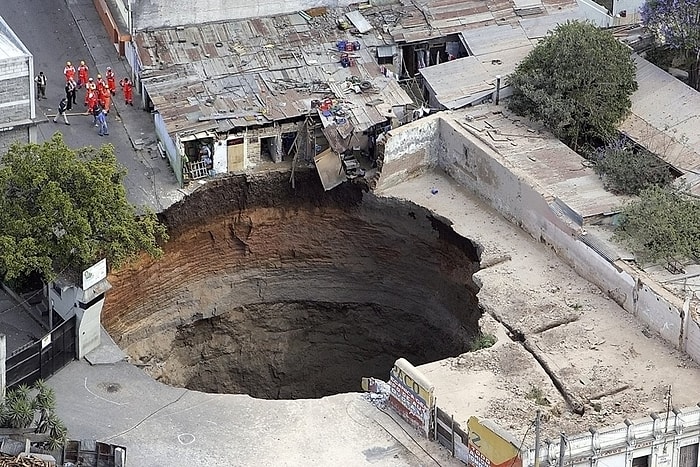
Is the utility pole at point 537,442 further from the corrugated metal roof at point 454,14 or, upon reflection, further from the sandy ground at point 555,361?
the corrugated metal roof at point 454,14

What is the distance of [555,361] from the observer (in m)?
41.0

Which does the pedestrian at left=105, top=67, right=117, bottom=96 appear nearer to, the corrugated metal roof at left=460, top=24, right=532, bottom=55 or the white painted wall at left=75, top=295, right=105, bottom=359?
the white painted wall at left=75, top=295, right=105, bottom=359

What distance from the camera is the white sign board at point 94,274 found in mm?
41250

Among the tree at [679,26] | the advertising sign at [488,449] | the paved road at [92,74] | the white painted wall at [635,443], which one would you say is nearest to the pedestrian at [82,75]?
the paved road at [92,74]

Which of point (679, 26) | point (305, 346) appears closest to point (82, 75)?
point (305, 346)

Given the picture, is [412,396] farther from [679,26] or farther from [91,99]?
[679,26]

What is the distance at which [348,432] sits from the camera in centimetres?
3916

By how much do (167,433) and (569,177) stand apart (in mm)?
13837

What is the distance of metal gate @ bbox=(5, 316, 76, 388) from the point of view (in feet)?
132

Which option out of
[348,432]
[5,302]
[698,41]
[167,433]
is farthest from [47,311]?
[698,41]

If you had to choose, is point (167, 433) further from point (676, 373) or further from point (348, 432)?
point (676, 373)

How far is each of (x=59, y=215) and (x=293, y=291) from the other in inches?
432

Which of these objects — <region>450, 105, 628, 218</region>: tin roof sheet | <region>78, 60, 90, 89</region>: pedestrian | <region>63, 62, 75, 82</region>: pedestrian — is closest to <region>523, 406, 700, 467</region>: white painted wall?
<region>450, 105, 628, 218</region>: tin roof sheet

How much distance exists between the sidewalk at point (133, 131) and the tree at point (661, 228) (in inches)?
500
